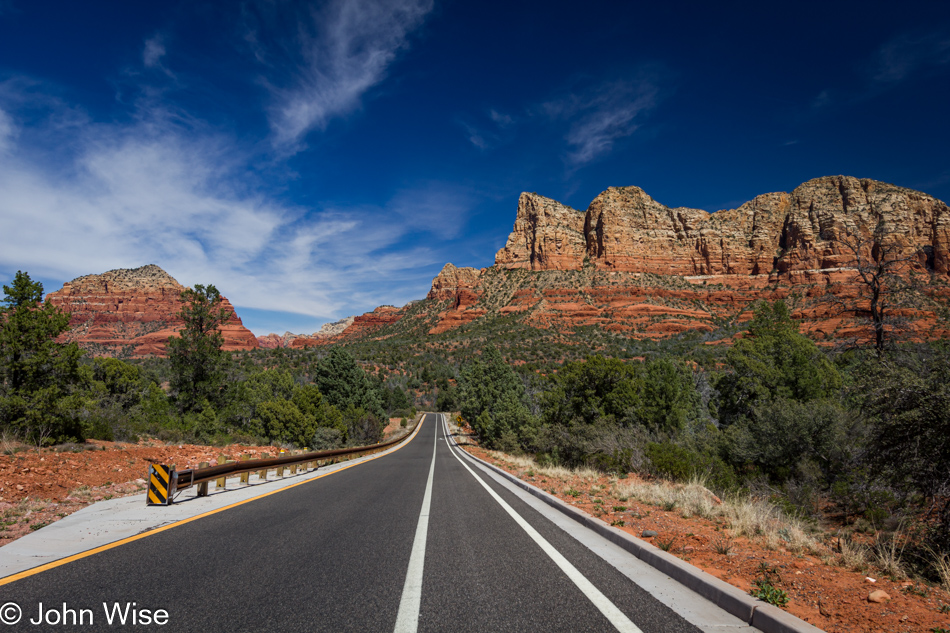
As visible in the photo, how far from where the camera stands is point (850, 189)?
113 m

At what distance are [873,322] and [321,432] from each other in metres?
28.4

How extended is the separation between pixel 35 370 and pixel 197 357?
1660 centimetres

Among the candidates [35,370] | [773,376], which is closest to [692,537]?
[35,370]

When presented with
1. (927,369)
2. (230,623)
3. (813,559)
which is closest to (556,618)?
(230,623)

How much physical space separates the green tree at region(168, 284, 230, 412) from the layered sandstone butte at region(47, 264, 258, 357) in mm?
125540

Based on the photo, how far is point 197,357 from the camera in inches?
1180

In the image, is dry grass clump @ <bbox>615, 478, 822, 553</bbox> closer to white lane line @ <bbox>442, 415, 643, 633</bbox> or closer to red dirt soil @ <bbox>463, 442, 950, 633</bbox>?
red dirt soil @ <bbox>463, 442, 950, 633</bbox>

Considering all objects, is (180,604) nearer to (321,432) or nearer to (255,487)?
(255,487)

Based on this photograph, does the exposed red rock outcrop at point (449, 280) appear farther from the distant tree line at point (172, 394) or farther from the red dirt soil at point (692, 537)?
the red dirt soil at point (692, 537)

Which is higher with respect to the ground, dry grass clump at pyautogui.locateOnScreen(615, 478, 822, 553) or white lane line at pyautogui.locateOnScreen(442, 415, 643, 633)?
white lane line at pyautogui.locateOnScreen(442, 415, 643, 633)

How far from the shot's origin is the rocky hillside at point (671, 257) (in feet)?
322

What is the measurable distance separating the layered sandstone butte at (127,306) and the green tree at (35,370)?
142 meters

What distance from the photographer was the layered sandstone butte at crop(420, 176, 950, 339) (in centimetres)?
9856

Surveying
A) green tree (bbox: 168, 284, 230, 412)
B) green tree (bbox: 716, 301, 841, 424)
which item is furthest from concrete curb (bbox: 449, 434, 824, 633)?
green tree (bbox: 168, 284, 230, 412)
